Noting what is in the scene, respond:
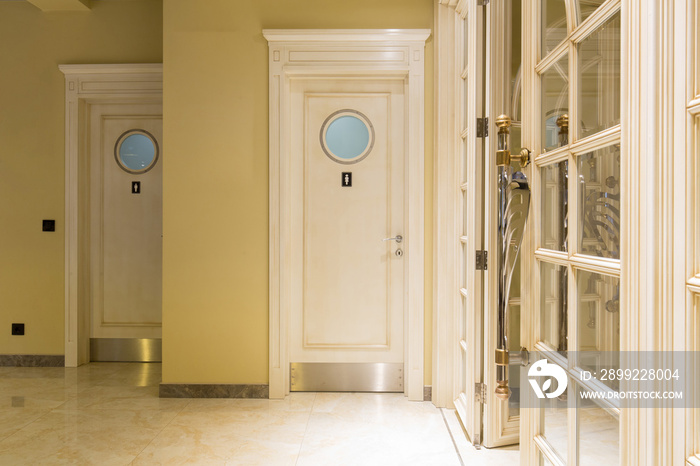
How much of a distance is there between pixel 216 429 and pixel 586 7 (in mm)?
2599

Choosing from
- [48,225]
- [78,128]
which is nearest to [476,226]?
[78,128]

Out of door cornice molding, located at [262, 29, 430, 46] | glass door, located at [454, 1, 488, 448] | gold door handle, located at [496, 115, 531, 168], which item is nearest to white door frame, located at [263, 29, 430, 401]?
door cornice molding, located at [262, 29, 430, 46]

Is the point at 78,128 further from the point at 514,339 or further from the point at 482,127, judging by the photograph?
the point at 514,339

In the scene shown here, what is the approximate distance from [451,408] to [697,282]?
2.54 m

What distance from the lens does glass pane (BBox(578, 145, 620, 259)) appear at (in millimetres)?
971

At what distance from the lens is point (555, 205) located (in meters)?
1.26

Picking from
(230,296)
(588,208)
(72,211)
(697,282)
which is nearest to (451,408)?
(230,296)

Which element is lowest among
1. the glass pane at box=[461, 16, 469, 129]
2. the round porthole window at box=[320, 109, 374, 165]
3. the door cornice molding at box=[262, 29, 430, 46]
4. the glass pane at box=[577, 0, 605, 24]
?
the glass pane at box=[577, 0, 605, 24]

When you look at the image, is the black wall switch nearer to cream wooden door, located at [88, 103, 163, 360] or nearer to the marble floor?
cream wooden door, located at [88, 103, 163, 360]

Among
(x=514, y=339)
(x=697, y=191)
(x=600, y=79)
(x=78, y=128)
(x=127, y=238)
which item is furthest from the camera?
(x=127, y=238)

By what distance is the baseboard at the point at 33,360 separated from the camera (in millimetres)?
3883

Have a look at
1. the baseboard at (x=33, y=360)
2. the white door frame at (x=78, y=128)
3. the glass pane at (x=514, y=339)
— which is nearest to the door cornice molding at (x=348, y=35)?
the white door frame at (x=78, y=128)

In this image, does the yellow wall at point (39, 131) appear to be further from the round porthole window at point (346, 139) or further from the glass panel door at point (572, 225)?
the glass panel door at point (572, 225)

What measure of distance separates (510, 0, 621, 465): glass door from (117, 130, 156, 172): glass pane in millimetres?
3397
